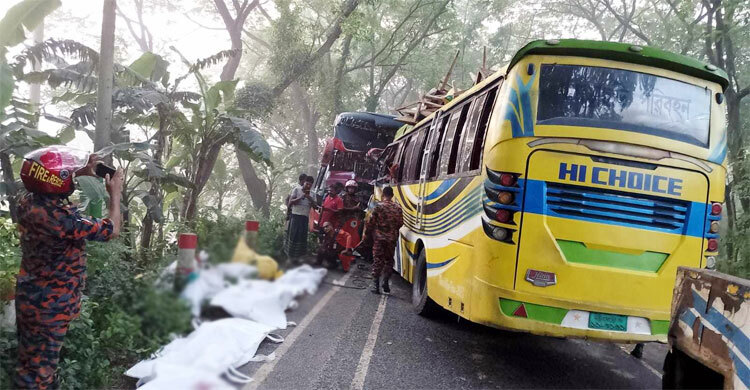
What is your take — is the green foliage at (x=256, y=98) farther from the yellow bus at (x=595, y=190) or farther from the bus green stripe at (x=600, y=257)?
the bus green stripe at (x=600, y=257)

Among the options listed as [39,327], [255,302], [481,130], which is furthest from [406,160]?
[39,327]

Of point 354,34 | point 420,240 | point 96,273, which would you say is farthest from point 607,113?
point 354,34

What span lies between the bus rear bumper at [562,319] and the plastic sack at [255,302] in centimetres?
242

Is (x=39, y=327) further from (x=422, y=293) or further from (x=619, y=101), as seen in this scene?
(x=619, y=101)

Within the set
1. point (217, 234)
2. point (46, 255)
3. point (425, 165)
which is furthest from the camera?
point (217, 234)

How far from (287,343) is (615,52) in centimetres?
383

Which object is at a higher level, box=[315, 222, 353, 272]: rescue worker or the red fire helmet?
the red fire helmet

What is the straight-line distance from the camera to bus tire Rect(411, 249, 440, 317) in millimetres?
5973

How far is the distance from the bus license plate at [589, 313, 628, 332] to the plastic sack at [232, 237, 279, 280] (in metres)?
3.76

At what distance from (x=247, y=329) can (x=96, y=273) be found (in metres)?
1.46

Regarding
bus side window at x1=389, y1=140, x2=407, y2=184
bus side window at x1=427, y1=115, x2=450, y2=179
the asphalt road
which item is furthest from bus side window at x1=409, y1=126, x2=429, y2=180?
the asphalt road

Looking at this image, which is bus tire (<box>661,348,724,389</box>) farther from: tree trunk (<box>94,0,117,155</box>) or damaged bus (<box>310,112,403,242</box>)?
damaged bus (<box>310,112,403,242</box>)

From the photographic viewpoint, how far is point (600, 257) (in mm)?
3754

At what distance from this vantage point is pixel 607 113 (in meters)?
3.93
